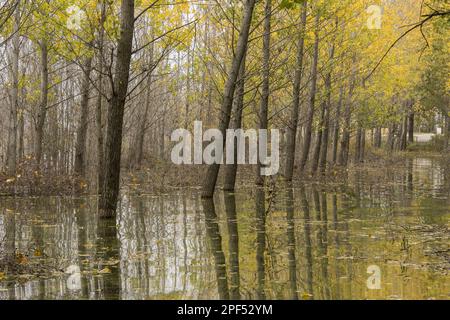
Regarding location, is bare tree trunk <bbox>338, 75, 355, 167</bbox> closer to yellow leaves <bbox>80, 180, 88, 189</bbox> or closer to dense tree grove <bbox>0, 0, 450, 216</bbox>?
dense tree grove <bbox>0, 0, 450, 216</bbox>

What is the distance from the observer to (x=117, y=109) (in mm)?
10609

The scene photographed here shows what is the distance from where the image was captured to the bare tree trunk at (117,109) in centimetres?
1044

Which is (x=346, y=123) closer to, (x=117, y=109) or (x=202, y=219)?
(x=202, y=219)

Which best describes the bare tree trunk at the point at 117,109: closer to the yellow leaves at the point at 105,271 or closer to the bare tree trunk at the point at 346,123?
the yellow leaves at the point at 105,271

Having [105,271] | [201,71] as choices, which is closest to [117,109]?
[105,271]

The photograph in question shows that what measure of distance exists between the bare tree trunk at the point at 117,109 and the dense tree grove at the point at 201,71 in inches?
0.7

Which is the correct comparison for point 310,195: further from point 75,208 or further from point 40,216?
point 40,216

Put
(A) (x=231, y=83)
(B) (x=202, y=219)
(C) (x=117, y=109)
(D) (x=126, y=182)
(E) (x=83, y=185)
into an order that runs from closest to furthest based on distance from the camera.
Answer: (C) (x=117, y=109) < (B) (x=202, y=219) < (A) (x=231, y=83) < (E) (x=83, y=185) < (D) (x=126, y=182)

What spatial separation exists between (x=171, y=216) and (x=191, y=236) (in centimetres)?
241

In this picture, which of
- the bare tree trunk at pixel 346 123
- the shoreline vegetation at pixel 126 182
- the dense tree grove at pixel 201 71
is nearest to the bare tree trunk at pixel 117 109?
the dense tree grove at pixel 201 71

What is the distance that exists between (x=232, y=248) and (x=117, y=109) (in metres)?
3.69

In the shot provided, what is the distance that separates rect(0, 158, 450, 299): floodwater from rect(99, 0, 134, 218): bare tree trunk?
1.67ft

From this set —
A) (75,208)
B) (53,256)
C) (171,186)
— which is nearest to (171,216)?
(75,208)

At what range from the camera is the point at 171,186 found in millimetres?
17750
